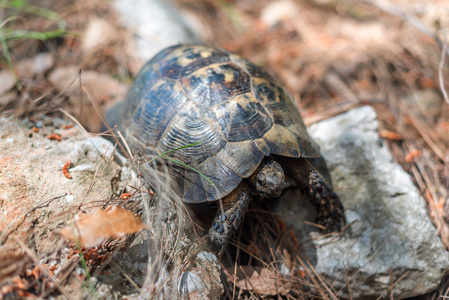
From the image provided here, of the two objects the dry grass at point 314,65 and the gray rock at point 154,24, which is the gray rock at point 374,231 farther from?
the gray rock at point 154,24

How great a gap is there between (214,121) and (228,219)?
0.66m

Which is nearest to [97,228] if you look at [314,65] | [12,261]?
[12,261]

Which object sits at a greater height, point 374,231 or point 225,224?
point 225,224

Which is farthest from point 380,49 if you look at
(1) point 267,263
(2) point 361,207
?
(1) point 267,263

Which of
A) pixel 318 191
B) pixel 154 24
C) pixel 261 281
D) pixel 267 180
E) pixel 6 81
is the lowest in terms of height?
pixel 261 281

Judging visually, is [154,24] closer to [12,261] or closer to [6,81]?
[6,81]

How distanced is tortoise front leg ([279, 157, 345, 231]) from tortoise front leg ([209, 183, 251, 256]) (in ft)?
1.49

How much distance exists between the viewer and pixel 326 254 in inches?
95.0

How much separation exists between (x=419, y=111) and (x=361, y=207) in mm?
1805

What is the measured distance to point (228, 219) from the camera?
83.0 inches

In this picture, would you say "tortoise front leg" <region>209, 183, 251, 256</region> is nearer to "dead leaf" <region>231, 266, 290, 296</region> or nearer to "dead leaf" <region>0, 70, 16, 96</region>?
"dead leaf" <region>231, 266, 290, 296</region>

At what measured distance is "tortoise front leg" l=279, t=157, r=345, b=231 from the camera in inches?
92.7

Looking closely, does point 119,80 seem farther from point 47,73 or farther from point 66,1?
point 66,1

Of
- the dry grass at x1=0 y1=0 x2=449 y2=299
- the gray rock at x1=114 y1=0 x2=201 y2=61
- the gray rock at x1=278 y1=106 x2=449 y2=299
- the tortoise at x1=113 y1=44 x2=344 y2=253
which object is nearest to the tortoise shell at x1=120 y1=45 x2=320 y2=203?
the tortoise at x1=113 y1=44 x2=344 y2=253
